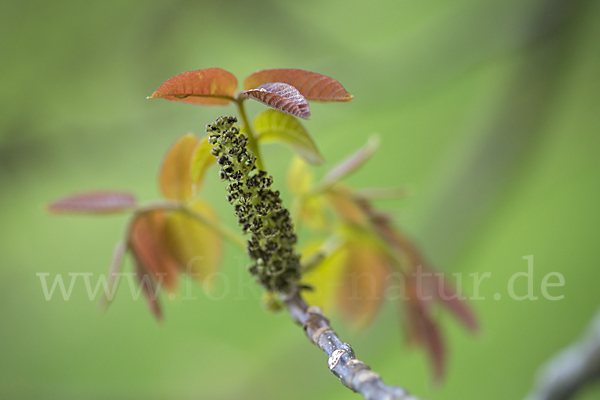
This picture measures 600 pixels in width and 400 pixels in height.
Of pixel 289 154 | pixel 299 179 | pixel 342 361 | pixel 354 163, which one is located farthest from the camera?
pixel 289 154

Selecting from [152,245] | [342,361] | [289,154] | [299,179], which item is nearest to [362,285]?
[299,179]

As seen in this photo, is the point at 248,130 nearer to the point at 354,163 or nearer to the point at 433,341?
the point at 354,163

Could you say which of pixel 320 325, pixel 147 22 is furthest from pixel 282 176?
pixel 320 325

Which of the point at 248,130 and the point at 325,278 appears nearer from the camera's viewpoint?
the point at 248,130

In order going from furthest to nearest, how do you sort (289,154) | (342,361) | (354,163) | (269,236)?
(289,154)
(354,163)
(269,236)
(342,361)

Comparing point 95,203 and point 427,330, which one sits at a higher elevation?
point 95,203

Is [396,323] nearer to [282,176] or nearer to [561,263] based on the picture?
[282,176]

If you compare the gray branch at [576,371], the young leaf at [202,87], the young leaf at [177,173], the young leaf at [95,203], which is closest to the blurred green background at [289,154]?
the young leaf at [95,203]
